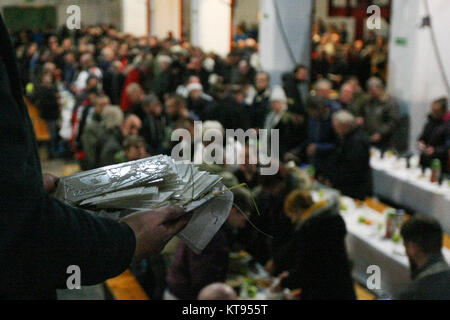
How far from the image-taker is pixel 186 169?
119cm

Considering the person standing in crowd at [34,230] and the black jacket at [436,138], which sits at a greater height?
the person standing in crowd at [34,230]

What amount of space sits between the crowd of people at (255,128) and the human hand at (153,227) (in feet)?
0.69

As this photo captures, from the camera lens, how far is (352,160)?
566cm

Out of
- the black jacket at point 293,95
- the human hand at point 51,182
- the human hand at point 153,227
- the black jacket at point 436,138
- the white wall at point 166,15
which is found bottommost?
the black jacket at point 436,138

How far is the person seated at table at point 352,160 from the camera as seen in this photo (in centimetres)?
560

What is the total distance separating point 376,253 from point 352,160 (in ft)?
4.16

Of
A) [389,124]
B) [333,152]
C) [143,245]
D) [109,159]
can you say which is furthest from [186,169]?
[389,124]

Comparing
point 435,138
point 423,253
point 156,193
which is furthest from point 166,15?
point 156,193

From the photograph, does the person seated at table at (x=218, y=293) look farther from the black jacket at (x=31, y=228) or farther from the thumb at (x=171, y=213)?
the black jacket at (x=31, y=228)

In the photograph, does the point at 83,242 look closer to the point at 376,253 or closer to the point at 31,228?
the point at 31,228

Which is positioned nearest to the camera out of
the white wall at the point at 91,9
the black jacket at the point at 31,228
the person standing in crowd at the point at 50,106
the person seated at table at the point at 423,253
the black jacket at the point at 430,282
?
the black jacket at the point at 31,228

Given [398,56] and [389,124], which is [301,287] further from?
[398,56]

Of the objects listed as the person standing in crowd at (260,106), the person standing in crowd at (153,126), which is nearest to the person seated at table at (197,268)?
the person standing in crowd at (153,126)

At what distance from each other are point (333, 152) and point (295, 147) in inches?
27.8
